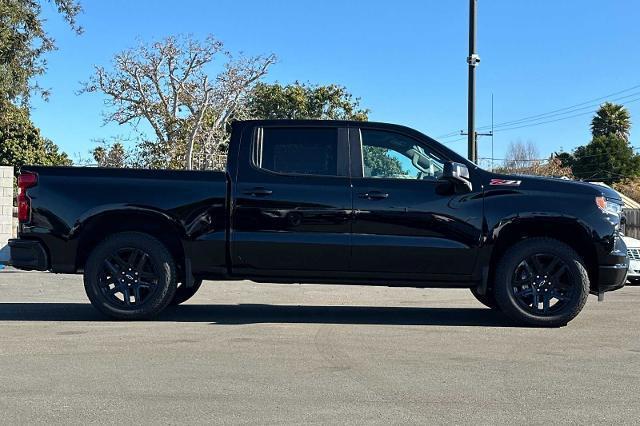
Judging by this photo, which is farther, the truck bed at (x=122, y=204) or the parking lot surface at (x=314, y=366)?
the truck bed at (x=122, y=204)

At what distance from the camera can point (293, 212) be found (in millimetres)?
7312

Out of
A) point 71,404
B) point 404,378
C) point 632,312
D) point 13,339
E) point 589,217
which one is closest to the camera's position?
point 71,404

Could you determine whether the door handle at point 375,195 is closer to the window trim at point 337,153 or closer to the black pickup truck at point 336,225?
the black pickup truck at point 336,225

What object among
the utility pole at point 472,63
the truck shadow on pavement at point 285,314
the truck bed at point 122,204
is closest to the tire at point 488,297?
the truck shadow on pavement at point 285,314

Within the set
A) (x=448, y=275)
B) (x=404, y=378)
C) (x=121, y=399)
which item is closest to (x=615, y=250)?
(x=448, y=275)

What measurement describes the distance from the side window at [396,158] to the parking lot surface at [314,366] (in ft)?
5.22

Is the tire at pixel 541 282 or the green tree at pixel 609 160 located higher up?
the green tree at pixel 609 160

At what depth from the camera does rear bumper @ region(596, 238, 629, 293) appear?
290 inches

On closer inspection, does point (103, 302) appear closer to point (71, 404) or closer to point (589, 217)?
point (71, 404)

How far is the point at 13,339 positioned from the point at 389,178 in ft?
12.9

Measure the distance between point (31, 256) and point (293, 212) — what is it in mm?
2747

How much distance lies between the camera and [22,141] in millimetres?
38281

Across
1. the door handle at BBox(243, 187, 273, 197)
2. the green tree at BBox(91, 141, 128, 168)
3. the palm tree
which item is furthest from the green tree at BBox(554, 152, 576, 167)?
the door handle at BBox(243, 187, 273, 197)

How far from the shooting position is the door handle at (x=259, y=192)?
7.37 metres
